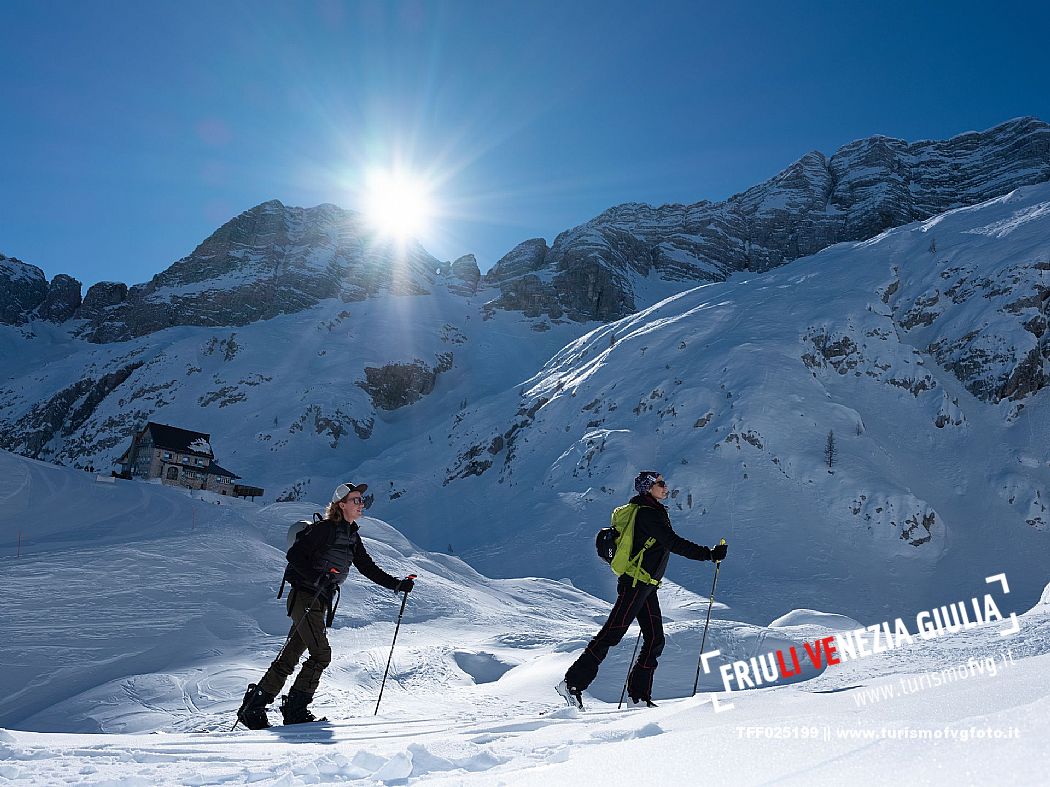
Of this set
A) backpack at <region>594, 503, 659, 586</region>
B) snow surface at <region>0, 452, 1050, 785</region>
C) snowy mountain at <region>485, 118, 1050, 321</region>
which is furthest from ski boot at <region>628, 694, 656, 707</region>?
snowy mountain at <region>485, 118, 1050, 321</region>

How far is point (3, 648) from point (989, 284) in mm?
49414

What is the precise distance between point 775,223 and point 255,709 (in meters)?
123

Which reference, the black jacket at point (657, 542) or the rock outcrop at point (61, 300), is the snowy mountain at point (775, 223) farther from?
the black jacket at point (657, 542)

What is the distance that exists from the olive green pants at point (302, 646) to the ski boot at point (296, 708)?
4 centimetres

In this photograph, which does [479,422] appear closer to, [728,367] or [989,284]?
[728,367]

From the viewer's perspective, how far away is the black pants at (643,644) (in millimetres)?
5883

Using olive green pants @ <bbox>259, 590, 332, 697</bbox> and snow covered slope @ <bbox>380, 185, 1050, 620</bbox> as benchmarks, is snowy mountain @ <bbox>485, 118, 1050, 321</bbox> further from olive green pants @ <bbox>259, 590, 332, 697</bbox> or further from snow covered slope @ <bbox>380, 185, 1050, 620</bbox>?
olive green pants @ <bbox>259, 590, 332, 697</bbox>

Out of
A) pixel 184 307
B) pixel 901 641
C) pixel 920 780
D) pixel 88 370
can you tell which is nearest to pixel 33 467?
pixel 901 641

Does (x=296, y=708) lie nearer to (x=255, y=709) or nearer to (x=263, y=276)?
(x=255, y=709)

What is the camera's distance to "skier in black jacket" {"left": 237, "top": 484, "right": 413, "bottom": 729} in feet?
18.1

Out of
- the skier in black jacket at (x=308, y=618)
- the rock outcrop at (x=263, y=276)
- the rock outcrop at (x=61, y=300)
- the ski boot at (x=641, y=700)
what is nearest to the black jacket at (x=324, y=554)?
the skier in black jacket at (x=308, y=618)

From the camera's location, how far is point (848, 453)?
33.4 metres

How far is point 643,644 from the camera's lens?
5.97 m

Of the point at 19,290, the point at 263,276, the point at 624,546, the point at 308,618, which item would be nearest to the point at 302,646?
the point at 308,618
